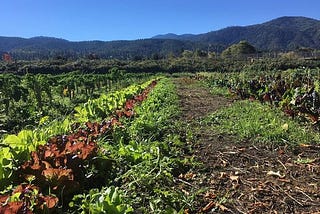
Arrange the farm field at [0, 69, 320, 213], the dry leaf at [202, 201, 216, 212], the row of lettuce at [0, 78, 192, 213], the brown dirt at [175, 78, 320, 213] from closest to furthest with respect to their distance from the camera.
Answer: the row of lettuce at [0, 78, 192, 213], the farm field at [0, 69, 320, 213], the dry leaf at [202, 201, 216, 212], the brown dirt at [175, 78, 320, 213]

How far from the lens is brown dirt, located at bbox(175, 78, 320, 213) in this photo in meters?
3.71

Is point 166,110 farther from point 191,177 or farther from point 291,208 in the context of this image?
point 291,208

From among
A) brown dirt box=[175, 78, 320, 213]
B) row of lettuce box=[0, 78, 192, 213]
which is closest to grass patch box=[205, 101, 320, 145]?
brown dirt box=[175, 78, 320, 213]

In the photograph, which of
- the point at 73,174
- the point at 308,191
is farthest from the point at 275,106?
the point at 73,174

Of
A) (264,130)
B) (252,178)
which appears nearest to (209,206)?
(252,178)

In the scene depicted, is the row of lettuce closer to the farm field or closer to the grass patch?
the farm field

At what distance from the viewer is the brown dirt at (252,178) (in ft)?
12.2

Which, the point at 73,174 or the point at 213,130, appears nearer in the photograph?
the point at 73,174

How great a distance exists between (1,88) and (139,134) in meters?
18.1

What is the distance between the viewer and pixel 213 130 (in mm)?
7020

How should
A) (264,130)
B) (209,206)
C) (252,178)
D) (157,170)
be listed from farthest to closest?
(264,130) → (252,178) → (157,170) → (209,206)

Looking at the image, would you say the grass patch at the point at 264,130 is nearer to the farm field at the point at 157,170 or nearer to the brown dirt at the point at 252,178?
the farm field at the point at 157,170

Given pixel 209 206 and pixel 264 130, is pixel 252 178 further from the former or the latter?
pixel 264 130

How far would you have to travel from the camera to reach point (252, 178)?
4.47 metres
